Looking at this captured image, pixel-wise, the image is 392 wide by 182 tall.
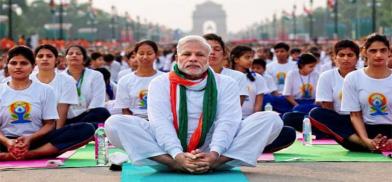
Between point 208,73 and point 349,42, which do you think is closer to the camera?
point 208,73

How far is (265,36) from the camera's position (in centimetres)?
12319

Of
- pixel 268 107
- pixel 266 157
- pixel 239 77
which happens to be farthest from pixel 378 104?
pixel 268 107

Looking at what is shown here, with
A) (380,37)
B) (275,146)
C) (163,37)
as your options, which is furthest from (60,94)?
(163,37)

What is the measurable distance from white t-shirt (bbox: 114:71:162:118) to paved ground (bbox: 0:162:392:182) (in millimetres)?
2918

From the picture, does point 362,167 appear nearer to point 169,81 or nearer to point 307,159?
point 307,159

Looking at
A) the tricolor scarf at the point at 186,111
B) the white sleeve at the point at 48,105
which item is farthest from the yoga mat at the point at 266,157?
the white sleeve at the point at 48,105

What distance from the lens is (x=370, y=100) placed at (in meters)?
10.5

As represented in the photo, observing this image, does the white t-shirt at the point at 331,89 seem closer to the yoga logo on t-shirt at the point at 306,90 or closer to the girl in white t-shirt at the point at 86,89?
the girl in white t-shirt at the point at 86,89

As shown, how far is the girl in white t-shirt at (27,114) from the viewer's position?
Answer: 398 inches

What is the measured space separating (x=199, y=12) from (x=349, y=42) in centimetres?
18520

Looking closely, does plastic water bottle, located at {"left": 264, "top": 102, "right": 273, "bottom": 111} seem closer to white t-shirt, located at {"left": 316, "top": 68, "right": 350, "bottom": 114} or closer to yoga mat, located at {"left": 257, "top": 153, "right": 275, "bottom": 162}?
white t-shirt, located at {"left": 316, "top": 68, "right": 350, "bottom": 114}

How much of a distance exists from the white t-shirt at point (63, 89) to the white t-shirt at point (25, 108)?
122 cm

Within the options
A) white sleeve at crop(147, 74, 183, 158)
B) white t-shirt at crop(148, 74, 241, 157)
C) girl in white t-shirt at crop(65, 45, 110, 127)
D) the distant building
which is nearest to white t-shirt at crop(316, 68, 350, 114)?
girl in white t-shirt at crop(65, 45, 110, 127)

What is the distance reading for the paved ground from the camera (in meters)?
8.38
